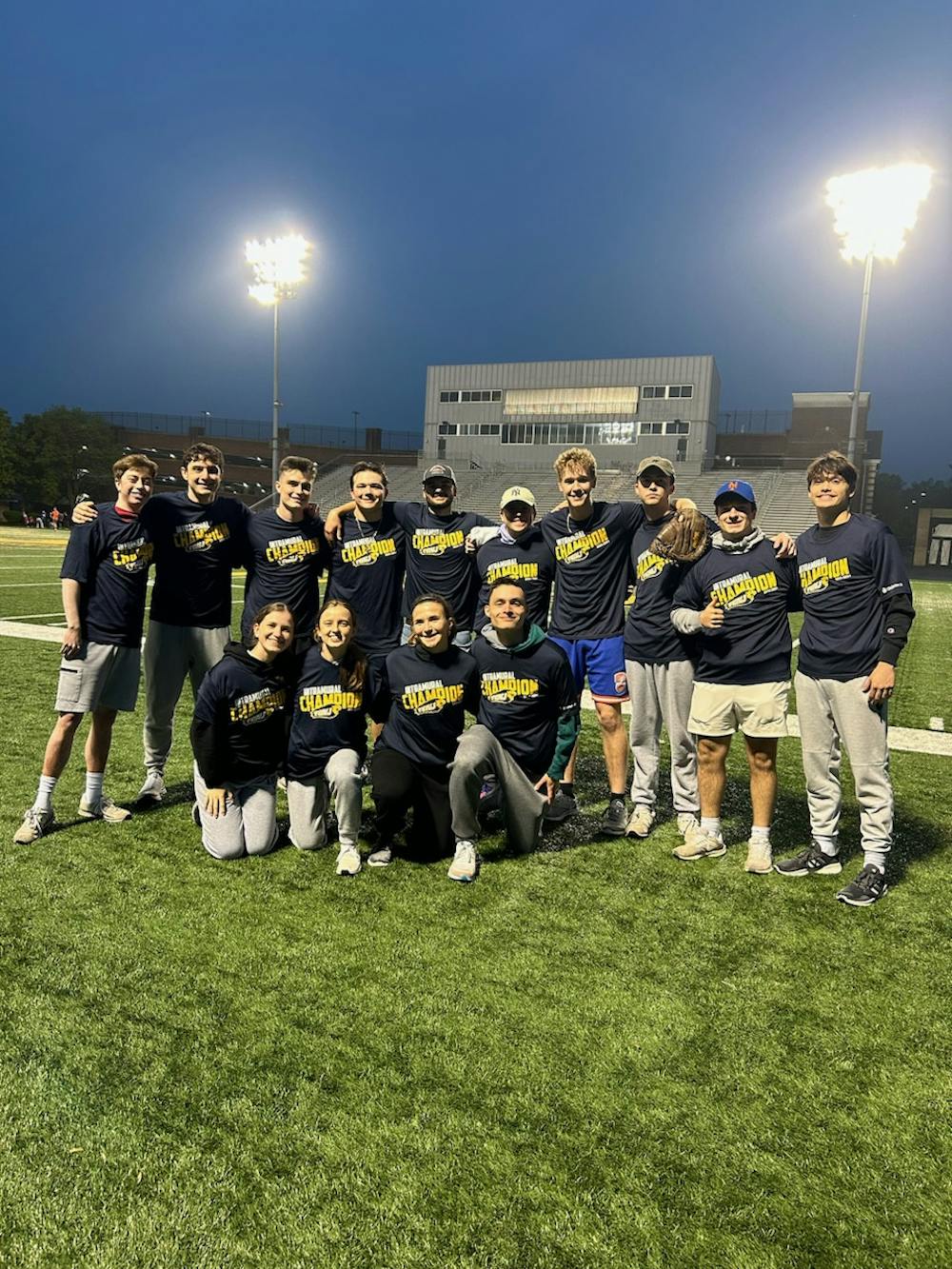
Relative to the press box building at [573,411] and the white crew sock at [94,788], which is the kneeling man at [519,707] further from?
the press box building at [573,411]

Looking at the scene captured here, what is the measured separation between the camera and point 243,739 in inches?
173

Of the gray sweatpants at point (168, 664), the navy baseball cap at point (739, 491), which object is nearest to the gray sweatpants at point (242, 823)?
the gray sweatpants at point (168, 664)

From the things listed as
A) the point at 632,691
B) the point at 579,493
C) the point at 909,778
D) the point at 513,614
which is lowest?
the point at 909,778

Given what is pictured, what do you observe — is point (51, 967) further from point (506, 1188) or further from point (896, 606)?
point (896, 606)

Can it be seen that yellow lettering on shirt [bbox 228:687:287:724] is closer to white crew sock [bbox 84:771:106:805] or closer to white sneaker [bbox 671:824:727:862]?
white crew sock [bbox 84:771:106:805]

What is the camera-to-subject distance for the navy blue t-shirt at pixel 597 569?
4.95 meters

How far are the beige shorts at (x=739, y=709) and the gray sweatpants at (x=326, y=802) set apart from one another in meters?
1.86

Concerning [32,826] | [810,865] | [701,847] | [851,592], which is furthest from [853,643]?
[32,826]

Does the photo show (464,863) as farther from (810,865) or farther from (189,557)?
(189,557)

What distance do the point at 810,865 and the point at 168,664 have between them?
382 cm

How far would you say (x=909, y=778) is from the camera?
621cm

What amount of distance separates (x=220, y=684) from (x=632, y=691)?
7.72 ft

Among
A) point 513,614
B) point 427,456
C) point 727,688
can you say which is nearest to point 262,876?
point 513,614

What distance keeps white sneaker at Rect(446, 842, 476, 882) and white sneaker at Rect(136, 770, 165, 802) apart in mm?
1996
